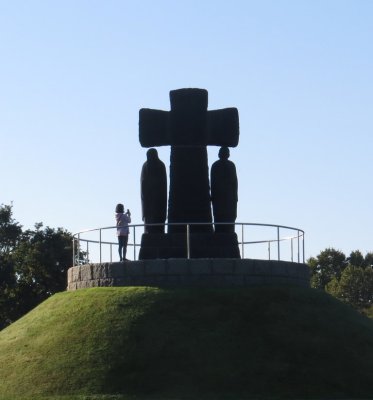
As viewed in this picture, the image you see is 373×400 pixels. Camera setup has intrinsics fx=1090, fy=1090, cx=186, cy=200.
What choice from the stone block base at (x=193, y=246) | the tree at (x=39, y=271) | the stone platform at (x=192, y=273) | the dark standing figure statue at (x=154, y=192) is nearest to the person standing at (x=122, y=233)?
the stone block base at (x=193, y=246)

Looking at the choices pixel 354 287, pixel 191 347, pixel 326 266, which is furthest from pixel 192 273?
pixel 326 266

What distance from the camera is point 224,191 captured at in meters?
34.1

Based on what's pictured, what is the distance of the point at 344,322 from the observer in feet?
98.2

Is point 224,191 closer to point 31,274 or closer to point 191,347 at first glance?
point 191,347

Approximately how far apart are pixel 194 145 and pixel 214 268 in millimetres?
5047

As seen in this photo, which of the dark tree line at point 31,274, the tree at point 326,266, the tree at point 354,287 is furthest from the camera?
the tree at point 326,266

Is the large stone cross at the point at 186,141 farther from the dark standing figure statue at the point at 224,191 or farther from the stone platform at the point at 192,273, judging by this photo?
the stone platform at the point at 192,273

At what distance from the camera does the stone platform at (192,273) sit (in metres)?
30.7

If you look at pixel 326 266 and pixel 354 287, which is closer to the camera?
pixel 354 287

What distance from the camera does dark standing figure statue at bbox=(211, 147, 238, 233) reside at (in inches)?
1342

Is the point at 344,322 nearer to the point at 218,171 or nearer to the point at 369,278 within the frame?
the point at 218,171

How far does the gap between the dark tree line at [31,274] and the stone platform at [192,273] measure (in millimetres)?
24749

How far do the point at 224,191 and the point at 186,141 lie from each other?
77.4 inches

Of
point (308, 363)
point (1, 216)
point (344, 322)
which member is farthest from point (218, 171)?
point (1, 216)
